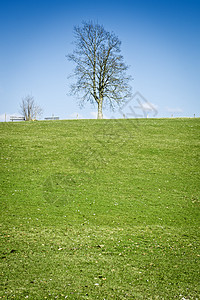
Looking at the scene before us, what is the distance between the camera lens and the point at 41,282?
190 inches

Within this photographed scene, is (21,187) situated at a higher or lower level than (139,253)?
higher

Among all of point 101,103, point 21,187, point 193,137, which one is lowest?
point 21,187

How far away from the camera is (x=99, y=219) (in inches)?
353

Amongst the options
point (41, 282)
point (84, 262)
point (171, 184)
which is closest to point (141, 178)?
point (171, 184)

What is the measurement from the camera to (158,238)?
761 centimetres

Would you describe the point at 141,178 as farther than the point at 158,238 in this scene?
Yes

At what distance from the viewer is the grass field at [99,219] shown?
4941 mm

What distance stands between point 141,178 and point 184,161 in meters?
5.10

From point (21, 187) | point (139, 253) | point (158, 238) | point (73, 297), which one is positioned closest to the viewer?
point (73, 297)

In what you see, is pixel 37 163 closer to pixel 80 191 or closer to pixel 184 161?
pixel 80 191

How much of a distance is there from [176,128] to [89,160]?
50.4 feet

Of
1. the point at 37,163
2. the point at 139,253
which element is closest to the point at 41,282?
the point at 139,253

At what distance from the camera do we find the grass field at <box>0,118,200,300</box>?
16.2 ft

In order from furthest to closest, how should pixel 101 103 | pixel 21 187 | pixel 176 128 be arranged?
pixel 101 103
pixel 176 128
pixel 21 187
